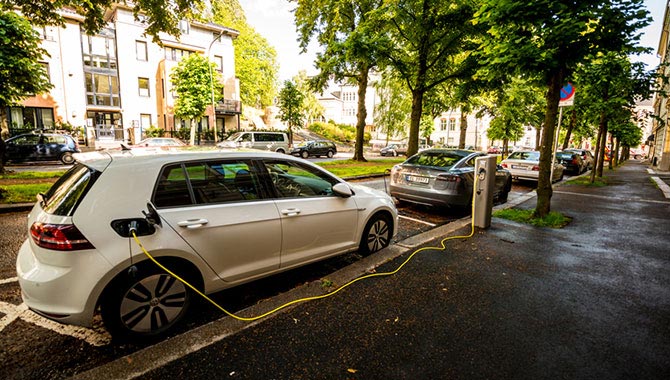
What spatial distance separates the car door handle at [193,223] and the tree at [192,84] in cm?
2825

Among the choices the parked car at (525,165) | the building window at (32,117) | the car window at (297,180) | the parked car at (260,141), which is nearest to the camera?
the car window at (297,180)

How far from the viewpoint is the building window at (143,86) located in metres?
32.7

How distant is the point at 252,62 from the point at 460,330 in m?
51.8

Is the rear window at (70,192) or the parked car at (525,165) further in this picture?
the parked car at (525,165)

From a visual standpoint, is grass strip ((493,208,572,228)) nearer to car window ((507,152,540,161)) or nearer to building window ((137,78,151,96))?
car window ((507,152,540,161))

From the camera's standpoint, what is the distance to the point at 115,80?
3153 cm

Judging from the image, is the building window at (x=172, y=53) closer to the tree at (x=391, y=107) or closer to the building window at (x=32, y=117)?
the building window at (x=32, y=117)

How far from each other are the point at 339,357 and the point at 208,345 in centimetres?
108

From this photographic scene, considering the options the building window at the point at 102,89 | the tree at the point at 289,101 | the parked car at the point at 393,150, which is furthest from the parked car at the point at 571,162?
the building window at the point at 102,89

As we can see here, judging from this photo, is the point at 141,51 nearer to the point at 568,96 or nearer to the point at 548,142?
the point at 568,96

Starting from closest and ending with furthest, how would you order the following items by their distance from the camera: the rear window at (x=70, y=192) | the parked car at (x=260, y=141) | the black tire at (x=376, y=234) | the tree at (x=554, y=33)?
the rear window at (x=70, y=192), the black tire at (x=376, y=234), the tree at (x=554, y=33), the parked car at (x=260, y=141)

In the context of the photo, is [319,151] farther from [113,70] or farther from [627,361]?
[627,361]

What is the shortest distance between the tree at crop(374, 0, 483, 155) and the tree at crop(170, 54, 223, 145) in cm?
1977

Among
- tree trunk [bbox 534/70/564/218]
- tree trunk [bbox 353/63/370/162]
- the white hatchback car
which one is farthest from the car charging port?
tree trunk [bbox 353/63/370/162]
